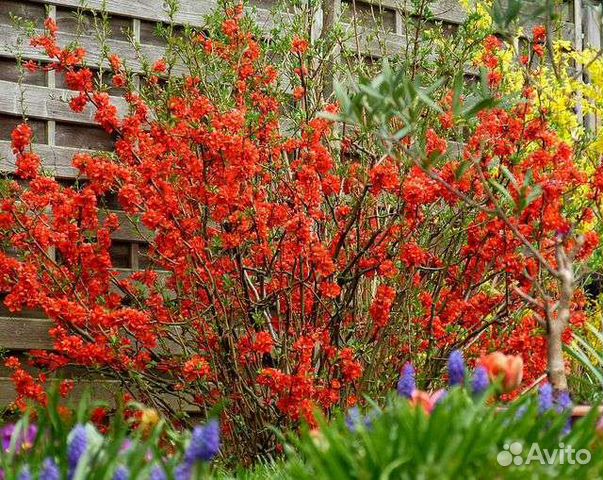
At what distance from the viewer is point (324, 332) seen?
12.6ft

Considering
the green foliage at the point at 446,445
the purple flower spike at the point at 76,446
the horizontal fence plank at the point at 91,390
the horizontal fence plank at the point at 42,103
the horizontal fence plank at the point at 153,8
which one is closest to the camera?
the green foliage at the point at 446,445

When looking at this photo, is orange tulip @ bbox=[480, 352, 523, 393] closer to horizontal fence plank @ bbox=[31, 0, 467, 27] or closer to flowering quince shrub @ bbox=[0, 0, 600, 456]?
flowering quince shrub @ bbox=[0, 0, 600, 456]

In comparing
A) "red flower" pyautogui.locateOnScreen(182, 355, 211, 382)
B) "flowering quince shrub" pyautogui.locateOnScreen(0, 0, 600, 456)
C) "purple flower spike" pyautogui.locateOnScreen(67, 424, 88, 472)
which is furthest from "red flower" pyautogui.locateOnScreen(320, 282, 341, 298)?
"purple flower spike" pyautogui.locateOnScreen(67, 424, 88, 472)

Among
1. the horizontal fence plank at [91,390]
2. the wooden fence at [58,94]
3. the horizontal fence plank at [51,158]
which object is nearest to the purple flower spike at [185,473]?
the horizontal fence plank at [91,390]

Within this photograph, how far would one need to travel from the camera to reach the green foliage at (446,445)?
1.56 m

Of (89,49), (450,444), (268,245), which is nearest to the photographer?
(450,444)

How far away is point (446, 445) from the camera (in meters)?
1.58

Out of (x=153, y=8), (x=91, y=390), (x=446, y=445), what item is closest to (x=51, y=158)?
(x=153, y=8)

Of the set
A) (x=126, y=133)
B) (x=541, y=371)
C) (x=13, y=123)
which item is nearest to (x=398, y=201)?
(x=541, y=371)

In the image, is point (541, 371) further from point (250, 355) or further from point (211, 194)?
point (211, 194)

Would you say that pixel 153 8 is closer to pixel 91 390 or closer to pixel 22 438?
pixel 91 390

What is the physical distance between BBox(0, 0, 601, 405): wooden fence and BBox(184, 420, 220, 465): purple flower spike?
290cm

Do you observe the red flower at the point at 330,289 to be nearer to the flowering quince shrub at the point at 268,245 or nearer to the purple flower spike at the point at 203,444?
the flowering quince shrub at the point at 268,245

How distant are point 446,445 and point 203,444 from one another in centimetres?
36
